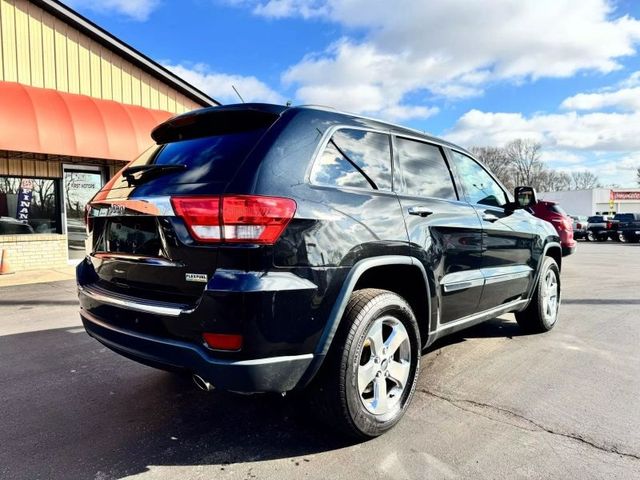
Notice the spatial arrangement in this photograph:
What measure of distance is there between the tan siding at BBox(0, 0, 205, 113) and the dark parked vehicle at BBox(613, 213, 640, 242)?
25.2 m

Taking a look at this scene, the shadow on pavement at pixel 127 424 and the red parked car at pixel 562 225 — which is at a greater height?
the red parked car at pixel 562 225

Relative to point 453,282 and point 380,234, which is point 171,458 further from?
point 453,282

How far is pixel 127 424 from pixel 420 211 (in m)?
2.38

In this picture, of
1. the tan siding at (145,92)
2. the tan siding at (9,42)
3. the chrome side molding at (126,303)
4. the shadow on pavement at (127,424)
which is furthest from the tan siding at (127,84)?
the chrome side molding at (126,303)

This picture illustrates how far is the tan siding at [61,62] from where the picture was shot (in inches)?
411

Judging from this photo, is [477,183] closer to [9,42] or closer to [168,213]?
[168,213]

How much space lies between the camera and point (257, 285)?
7.23ft

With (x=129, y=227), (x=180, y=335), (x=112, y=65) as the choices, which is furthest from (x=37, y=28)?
(x=180, y=335)

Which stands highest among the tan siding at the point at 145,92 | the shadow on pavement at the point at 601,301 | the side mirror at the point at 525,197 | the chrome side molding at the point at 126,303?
the tan siding at the point at 145,92

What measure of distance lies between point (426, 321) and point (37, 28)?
1193cm

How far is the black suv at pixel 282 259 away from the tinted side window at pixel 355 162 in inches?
0.4

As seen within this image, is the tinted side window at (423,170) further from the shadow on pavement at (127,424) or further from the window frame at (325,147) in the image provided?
the shadow on pavement at (127,424)

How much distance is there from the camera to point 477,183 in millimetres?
4207

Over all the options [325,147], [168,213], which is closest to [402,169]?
[325,147]
